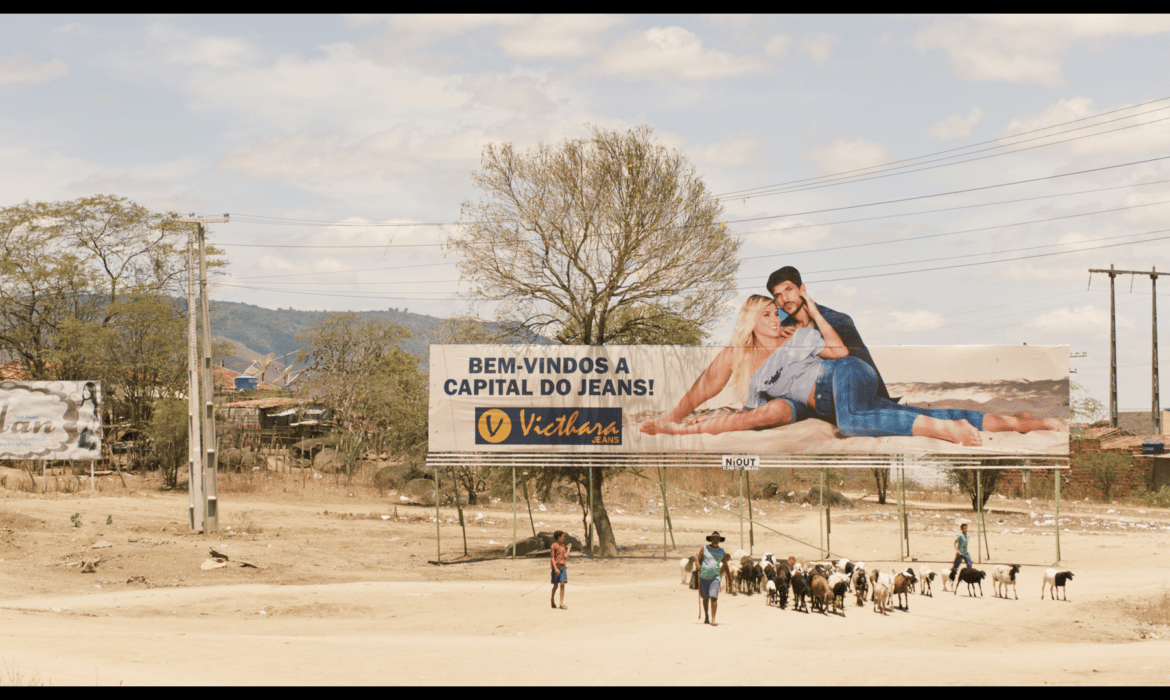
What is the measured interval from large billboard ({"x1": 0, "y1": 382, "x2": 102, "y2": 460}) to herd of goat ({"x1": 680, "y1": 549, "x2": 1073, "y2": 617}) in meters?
32.0

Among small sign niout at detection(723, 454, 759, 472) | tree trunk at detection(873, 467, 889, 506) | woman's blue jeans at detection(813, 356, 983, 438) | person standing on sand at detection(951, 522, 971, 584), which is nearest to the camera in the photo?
person standing on sand at detection(951, 522, 971, 584)

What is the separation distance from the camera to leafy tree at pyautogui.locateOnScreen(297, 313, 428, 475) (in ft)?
139

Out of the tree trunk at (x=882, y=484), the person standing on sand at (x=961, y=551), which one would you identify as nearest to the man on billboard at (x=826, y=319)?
the person standing on sand at (x=961, y=551)

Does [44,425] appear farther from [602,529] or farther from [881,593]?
[881,593]

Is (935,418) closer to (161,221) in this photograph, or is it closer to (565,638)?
(565,638)

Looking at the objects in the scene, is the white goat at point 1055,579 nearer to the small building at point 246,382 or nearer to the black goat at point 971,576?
the black goat at point 971,576

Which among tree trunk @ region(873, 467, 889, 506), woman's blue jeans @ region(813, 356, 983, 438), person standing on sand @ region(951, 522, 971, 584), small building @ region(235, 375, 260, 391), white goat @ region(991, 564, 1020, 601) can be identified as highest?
small building @ region(235, 375, 260, 391)

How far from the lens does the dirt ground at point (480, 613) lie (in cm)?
1305

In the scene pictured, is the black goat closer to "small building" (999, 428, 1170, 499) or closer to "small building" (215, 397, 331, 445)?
"small building" (999, 428, 1170, 499)

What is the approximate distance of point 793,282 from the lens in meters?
26.4

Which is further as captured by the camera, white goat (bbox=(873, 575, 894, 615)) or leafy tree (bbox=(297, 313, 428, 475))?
leafy tree (bbox=(297, 313, 428, 475))

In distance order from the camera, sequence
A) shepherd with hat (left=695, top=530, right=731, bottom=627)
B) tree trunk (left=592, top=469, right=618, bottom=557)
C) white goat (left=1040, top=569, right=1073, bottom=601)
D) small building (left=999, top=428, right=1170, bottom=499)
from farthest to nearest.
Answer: small building (left=999, top=428, right=1170, bottom=499) < tree trunk (left=592, top=469, right=618, bottom=557) < white goat (left=1040, top=569, right=1073, bottom=601) < shepherd with hat (left=695, top=530, right=731, bottom=627)

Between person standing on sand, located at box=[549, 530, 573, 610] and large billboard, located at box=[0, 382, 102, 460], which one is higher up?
large billboard, located at box=[0, 382, 102, 460]

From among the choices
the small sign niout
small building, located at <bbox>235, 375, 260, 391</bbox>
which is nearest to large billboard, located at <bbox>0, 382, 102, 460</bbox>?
the small sign niout
